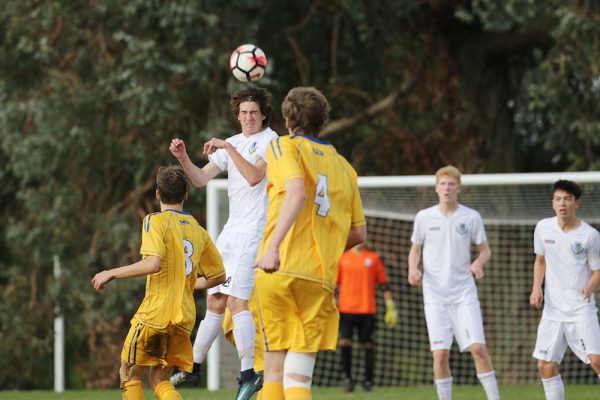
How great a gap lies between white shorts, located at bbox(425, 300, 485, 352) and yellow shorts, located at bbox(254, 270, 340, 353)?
3.38 metres

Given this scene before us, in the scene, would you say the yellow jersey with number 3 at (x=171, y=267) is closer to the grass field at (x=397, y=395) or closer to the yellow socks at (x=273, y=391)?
the yellow socks at (x=273, y=391)

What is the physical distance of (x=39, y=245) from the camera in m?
18.6

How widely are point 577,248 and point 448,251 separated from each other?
1139 millimetres

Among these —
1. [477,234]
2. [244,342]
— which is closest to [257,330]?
[244,342]

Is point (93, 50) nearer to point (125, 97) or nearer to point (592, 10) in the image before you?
point (125, 97)

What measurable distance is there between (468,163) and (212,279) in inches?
471

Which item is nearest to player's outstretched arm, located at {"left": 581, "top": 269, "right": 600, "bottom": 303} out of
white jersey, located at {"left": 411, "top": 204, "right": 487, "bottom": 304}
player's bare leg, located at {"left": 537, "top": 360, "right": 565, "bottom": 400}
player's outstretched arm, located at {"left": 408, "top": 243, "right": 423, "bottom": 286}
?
player's bare leg, located at {"left": 537, "top": 360, "right": 565, "bottom": 400}

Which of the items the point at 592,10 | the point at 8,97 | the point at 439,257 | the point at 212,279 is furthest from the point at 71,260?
the point at 212,279

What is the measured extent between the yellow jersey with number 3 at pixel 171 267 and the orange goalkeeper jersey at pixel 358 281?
7.28m

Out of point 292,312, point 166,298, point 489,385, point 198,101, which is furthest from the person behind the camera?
point 198,101

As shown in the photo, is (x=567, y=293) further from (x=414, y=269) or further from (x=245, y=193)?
(x=245, y=193)

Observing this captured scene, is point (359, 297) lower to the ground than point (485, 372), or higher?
higher

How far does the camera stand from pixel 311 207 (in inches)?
238

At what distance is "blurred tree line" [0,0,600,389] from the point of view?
1631 cm
